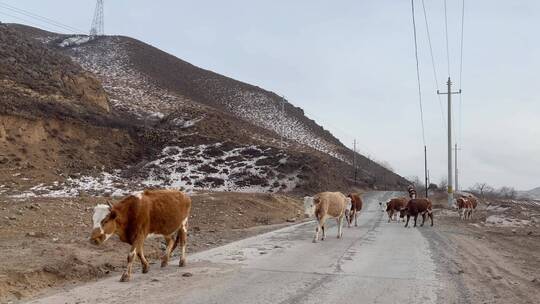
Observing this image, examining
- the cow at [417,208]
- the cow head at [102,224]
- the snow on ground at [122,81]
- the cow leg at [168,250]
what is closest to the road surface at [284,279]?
the cow leg at [168,250]

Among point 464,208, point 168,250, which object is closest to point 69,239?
point 168,250

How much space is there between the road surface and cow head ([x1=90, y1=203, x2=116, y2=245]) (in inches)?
34.4

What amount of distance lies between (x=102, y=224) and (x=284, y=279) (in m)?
3.71

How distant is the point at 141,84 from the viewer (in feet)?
288

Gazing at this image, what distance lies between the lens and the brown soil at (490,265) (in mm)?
9719

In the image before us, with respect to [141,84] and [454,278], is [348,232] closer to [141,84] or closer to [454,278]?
[454,278]

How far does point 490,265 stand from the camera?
1338 cm

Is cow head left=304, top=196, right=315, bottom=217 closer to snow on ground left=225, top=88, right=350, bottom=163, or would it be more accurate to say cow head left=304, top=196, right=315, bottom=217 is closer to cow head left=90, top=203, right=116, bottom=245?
cow head left=90, top=203, right=116, bottom=245

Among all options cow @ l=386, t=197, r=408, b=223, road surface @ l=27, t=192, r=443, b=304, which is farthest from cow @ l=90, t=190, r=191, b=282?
cow @ l=386, t=197, r=408, b=223

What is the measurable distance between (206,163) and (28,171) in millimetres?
18591

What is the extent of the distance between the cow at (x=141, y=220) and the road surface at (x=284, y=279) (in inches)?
23.1

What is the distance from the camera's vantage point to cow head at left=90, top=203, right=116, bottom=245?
9961 mm

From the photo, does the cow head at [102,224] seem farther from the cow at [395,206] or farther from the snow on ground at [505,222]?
the snow on ground at [505,222]

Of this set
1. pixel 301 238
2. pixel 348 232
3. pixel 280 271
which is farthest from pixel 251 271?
pixel 348 232
